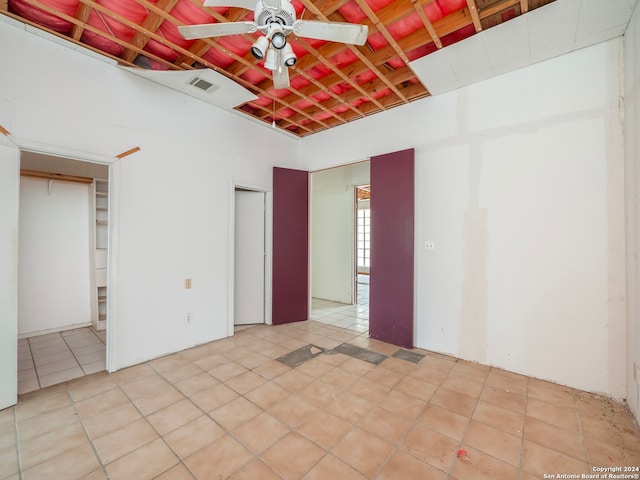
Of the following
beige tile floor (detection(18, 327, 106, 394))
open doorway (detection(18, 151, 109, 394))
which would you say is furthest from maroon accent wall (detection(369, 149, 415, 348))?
open doorway (detection(18, 151, 109, 394))

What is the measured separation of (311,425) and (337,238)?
14.0ft

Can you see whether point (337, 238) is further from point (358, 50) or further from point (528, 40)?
point (528, 40)

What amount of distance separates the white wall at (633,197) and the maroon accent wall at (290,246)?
3.72 meters

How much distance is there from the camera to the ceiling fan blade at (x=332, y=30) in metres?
1.69

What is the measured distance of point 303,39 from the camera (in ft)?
8.14

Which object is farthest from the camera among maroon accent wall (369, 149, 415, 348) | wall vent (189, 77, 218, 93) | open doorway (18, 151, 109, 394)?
open doorway (18, 151, 109, 394)

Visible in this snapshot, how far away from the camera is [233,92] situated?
3334 millimetres

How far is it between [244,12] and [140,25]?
3.13ft

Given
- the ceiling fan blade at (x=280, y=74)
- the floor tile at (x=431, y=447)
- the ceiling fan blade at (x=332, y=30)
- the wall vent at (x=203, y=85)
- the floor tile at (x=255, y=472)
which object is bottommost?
the floor tile at (x=431, y=447)

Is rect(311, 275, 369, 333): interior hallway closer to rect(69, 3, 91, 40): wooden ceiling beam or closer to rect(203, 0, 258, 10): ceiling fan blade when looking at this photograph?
rect(203, 0, 258, 10): ceiling fan blade

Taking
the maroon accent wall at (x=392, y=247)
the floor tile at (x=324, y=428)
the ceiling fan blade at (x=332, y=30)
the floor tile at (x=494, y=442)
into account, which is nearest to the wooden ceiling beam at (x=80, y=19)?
the ceiling fan blade at (x=332, y=30)

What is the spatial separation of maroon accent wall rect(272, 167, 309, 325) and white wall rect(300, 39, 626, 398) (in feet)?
6.27

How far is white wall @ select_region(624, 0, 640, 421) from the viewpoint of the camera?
2082mm

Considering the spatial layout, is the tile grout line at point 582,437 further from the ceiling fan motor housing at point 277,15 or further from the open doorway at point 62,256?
→ the open doorway at point 62,256
